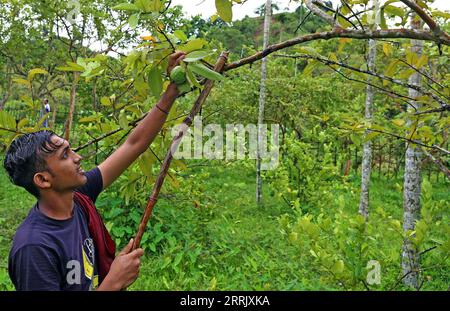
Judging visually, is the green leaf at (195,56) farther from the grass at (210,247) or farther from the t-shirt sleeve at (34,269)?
the grass at (210,247)

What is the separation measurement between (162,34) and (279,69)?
26.2ft

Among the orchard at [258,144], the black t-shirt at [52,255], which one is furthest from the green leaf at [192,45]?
the black t-shirt at [52,255]

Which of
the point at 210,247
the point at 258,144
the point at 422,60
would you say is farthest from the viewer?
the point at 258,144

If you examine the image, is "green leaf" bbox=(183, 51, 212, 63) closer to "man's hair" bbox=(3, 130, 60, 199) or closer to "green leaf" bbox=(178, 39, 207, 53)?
"green leaf" bbox=(178, 39, 207, 53)

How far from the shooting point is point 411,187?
10.7 feet

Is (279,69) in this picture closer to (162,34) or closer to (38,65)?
(38,65)

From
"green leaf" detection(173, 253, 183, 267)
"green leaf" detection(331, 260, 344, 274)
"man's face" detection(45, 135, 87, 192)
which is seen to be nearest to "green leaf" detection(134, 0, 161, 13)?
"man's face" detection(45, 135, 87, 192)

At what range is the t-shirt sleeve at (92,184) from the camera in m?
1.60

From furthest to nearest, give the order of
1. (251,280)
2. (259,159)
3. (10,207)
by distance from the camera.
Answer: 1. (259,159)
2. (10,207)
3. (251,280)

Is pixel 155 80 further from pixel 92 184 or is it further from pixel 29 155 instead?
pixel 92 184

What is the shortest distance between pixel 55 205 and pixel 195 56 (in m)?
0.63

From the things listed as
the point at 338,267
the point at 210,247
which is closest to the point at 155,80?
the point at 338,267

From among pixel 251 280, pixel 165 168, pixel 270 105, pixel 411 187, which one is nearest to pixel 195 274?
pixel 251 280

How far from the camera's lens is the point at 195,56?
99 centimetres
